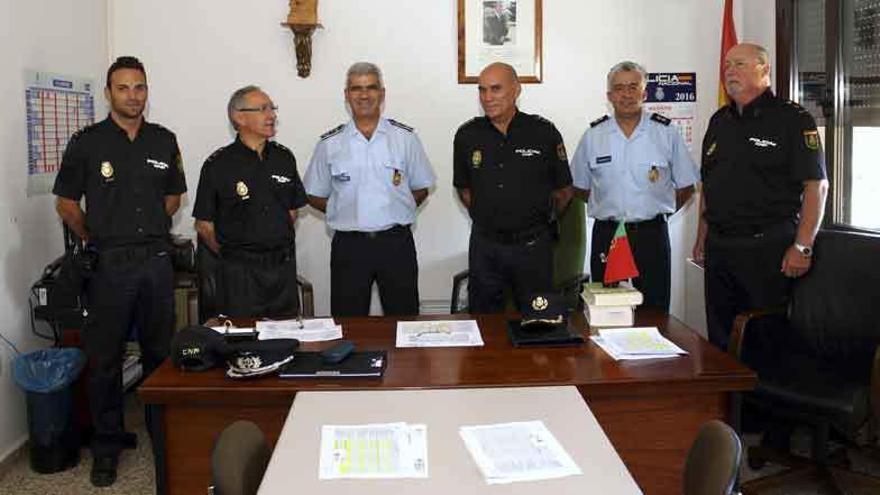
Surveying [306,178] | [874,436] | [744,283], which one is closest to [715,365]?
[874,436]

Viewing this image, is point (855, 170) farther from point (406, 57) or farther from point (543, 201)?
point (406, 57)

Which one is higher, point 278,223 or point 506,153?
point 506,153

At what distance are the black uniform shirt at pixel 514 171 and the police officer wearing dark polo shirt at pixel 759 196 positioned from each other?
0.74 m

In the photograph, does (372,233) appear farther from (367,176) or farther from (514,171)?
(514,171)

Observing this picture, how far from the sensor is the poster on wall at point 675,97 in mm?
4773

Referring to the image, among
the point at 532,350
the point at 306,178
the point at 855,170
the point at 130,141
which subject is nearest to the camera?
the point at 532,350

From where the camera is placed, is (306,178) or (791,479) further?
(306,178)

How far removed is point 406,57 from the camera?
4.67 meters

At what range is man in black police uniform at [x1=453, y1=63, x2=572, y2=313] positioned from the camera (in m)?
3.78

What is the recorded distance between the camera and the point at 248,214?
11.7 feet

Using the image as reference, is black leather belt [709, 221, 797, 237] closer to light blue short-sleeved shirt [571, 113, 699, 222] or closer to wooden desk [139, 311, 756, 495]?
light blue short-sleeved shirt [571, 113, 699, 222]

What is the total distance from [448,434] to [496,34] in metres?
3.32

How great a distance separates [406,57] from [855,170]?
2.39 m

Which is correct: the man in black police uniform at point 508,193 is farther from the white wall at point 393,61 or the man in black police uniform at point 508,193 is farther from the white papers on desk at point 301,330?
the white papers on desk at point 301,330
